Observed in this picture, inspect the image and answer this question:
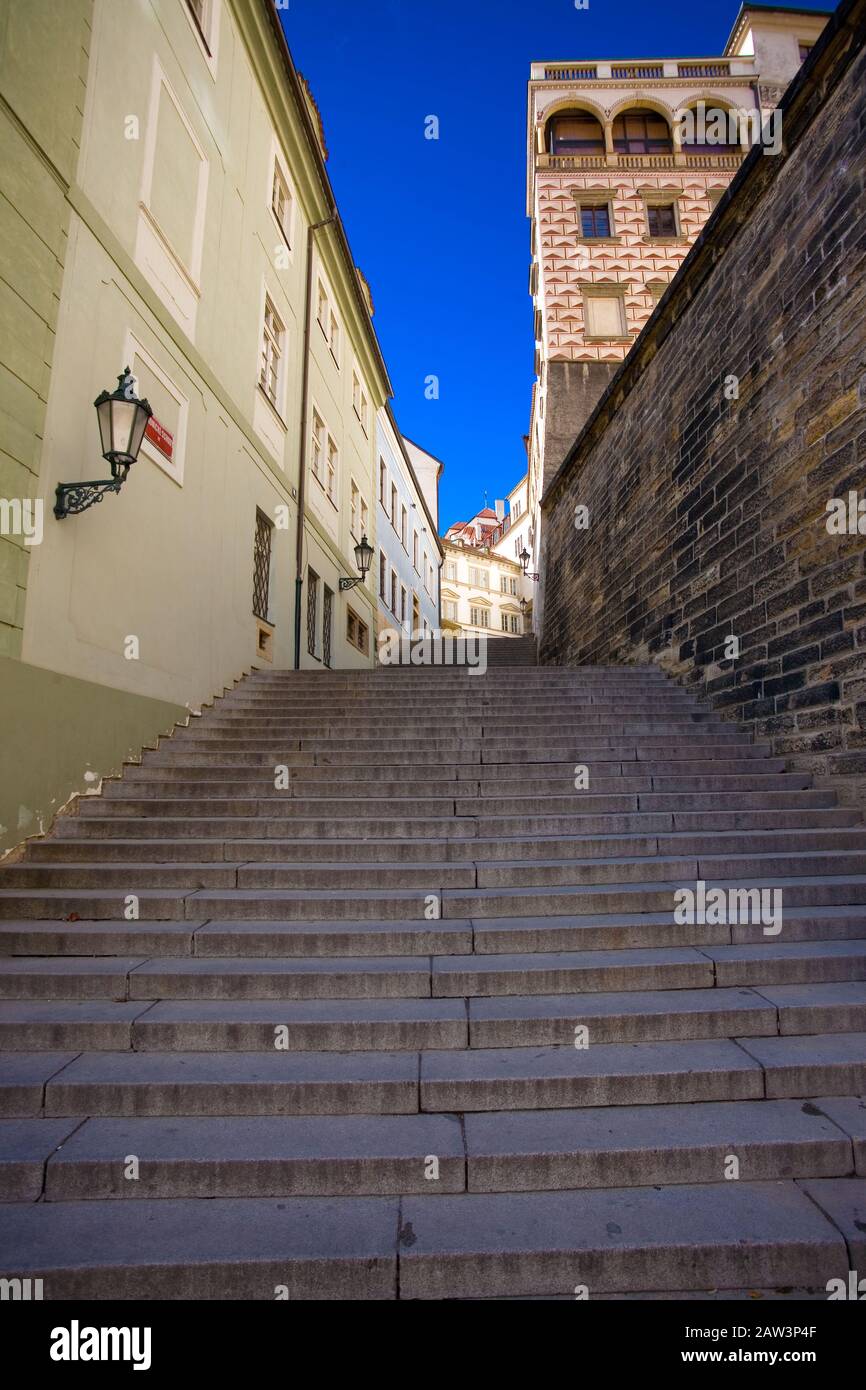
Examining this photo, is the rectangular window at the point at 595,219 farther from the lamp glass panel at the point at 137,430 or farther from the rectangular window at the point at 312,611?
the lamp glass panel at the point at 137,430

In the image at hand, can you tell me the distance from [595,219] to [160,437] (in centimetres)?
2045

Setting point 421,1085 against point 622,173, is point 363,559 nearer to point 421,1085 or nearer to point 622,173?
point 421,1085

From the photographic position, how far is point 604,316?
20.7 m

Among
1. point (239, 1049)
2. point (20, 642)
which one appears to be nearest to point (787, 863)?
point (239, 1049)

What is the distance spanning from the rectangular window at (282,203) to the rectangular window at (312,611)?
6051mm

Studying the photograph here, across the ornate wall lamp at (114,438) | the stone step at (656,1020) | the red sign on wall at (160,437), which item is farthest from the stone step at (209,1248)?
the red sign on wall at (160,437)

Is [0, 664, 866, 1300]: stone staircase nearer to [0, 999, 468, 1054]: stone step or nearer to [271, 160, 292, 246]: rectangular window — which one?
[0, 999, 468, 1054]: stone step

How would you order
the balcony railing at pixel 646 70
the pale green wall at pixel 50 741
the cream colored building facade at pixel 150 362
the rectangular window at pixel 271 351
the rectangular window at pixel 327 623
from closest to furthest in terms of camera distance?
the pale green wall at pixel 50 741, the cream colored building facade at pixel 150 362, the rectangular window at pixel 271 351, the rectangular window at pixel 327 623, the balcony railing at pixel 646 70

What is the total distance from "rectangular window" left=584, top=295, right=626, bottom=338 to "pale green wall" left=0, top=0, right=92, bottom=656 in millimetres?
17342

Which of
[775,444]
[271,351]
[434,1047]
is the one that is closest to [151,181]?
[271,351]

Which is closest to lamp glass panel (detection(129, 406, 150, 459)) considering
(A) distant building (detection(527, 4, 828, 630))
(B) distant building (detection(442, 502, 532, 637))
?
(A) distant building (detection(527, 4, 828, 630))

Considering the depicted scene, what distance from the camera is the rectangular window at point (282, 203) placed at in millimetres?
12133

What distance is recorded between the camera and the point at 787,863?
182 inches
